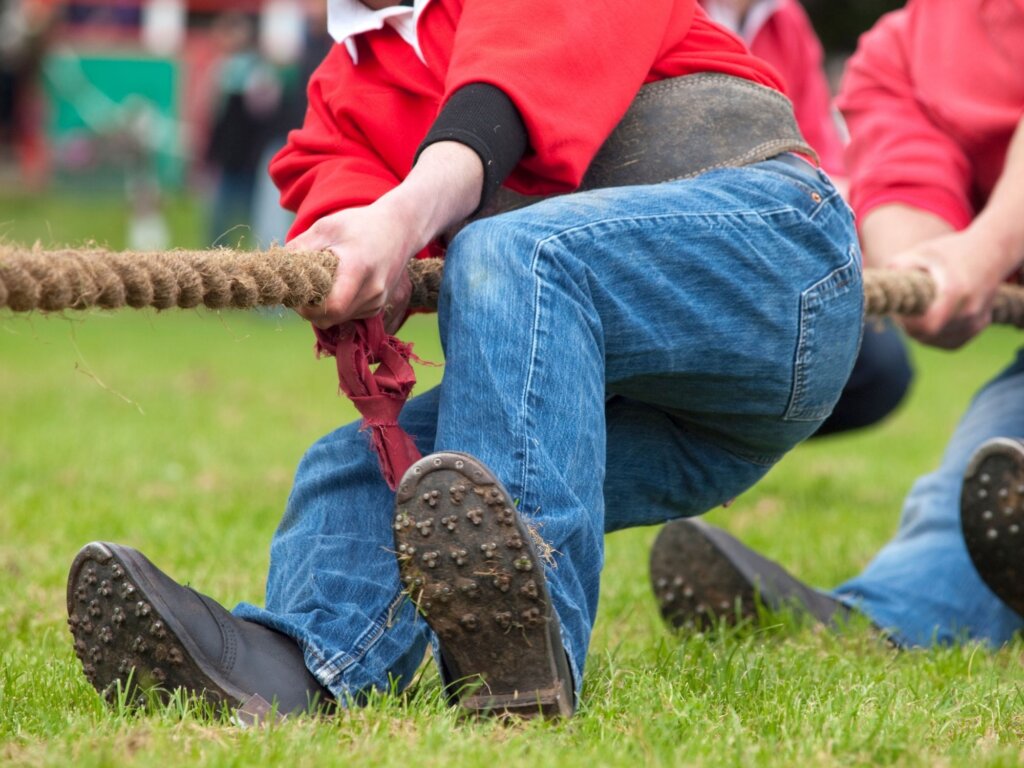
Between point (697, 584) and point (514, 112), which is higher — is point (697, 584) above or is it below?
below

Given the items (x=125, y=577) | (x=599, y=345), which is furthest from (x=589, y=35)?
(x=125, y=577)

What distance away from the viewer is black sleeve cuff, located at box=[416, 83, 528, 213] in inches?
77.4

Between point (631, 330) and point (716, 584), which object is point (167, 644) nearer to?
point (631, 330)

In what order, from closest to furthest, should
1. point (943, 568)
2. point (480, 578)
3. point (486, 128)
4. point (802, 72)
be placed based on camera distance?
point (480, 578) → point (486, 128) → point (943, 568) → point (802, 72)

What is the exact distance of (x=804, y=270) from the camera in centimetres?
215

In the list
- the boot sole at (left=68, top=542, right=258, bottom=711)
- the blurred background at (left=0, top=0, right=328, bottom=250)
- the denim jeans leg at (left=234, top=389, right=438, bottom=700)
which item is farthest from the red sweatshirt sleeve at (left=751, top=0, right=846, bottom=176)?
the blurred background at (left=0, top=0, right=328, bottom=250)

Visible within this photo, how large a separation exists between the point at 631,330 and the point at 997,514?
0.98 meters

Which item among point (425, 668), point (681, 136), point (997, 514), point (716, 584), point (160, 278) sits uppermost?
point (160, 278)

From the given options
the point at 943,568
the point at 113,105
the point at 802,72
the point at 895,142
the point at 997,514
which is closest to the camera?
the point at 997,514

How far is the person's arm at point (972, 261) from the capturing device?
283 centimetres

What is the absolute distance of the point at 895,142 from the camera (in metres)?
3.29

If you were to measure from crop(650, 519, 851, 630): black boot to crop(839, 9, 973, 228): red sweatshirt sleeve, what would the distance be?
843 mm

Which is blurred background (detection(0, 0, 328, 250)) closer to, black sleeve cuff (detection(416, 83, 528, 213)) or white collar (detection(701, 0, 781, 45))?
white collar (detection(701, 0, 781, 45))

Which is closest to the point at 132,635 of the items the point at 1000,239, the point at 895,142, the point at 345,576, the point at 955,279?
the point at 345,576
